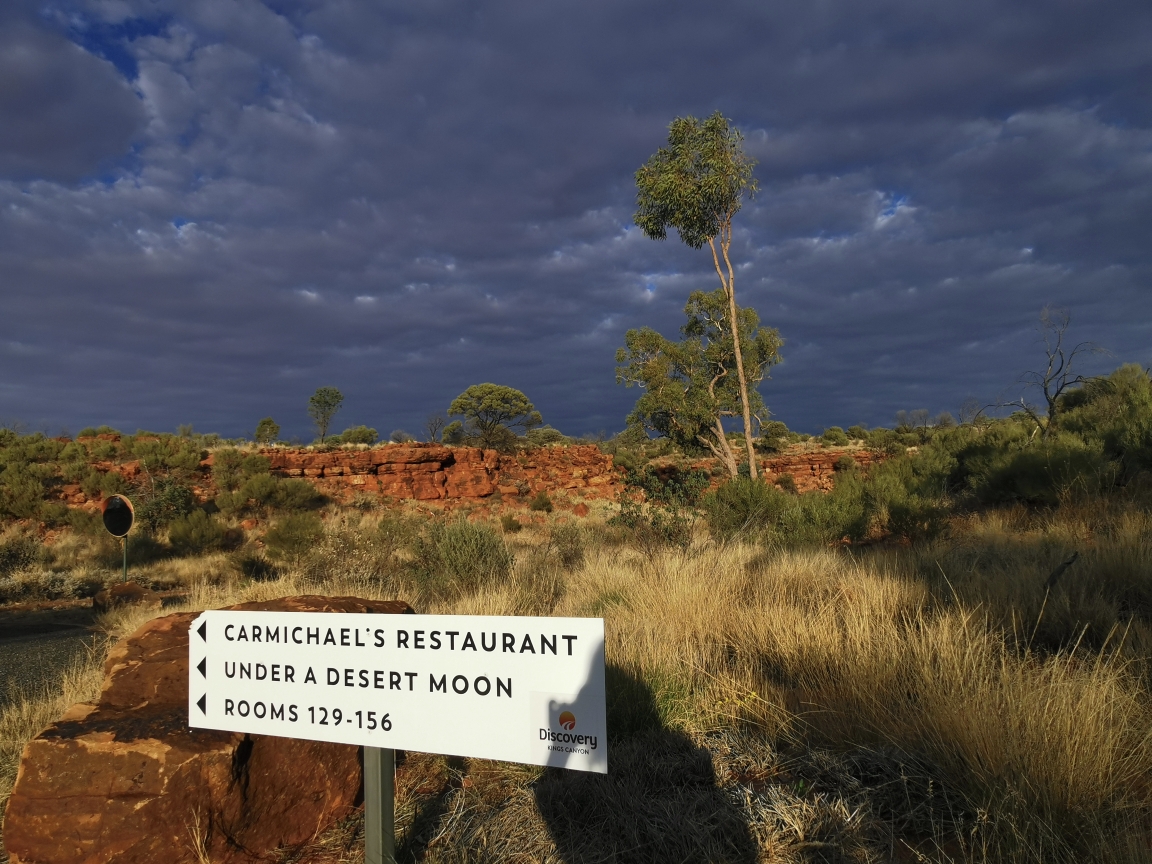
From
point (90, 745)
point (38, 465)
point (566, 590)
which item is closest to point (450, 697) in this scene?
point (90, 745)

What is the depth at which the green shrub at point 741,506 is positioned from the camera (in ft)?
44.1

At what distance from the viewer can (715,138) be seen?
17.8 m

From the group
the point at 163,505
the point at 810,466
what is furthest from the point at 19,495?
the point at 810,466

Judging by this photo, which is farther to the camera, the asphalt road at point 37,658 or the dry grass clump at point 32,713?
the asphalt road at point 37,658

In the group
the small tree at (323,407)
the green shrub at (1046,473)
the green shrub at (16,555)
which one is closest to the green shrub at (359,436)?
the small tree at (323,407)

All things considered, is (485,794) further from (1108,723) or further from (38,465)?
(38,465)

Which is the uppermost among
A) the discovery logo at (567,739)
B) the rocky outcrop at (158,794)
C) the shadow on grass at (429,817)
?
the discovery logo at (567,739)

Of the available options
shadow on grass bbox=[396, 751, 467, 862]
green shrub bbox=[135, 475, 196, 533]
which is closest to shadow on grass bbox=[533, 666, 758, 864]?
shadow on grass bbox=[396, 751, 467, 862]

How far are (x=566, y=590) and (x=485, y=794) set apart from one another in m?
4.99

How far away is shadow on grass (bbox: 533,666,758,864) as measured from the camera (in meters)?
2.69

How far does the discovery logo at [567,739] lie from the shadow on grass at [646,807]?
0.97 m

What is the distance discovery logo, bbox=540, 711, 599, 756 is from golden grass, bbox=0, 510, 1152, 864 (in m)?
0.98

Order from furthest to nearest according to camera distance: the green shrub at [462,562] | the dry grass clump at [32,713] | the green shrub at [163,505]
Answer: the green shrub at [163,505]
the green shrub at [462,562]
the dry grass clump at [32,713]

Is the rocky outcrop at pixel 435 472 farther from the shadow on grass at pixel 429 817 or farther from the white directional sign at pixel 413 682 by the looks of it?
the white directional sign at pixel 413 682
